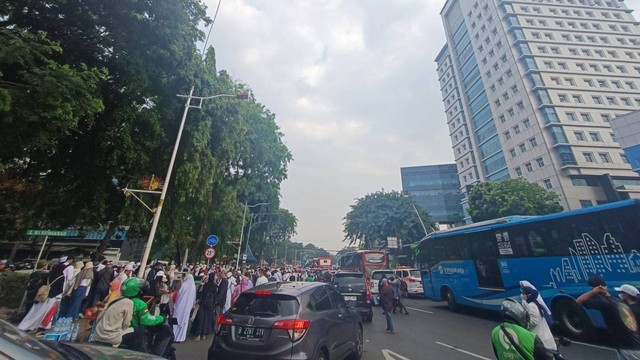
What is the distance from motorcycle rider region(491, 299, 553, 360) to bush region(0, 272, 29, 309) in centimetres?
1793

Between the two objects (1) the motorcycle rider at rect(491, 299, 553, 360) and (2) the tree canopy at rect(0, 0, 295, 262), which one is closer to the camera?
(1) the motorcycle rider at rect(491, 299, 553, 360)

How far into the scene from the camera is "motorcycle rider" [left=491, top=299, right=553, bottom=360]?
114 inches

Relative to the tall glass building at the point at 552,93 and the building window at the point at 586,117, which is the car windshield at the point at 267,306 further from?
the building window at the point at 586,117

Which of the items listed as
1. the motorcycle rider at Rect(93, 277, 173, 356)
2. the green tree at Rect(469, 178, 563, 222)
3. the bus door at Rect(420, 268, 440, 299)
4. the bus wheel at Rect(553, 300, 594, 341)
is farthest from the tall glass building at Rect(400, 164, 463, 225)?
the motorcycle rider at Rect(93, 277, 173, 356)

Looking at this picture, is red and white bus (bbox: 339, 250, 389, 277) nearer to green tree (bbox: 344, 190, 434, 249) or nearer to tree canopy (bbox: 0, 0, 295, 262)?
tree canopy (bbox: 0, 0, 295, 262)

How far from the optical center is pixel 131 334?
3930mm

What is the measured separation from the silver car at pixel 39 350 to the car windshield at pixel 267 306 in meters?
2.12

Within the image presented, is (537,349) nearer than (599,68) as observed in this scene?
Yes

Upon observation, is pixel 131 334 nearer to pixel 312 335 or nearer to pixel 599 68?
pixel 312 335

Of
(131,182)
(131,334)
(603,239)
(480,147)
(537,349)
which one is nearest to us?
(537,349)

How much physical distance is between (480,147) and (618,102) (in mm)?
19975

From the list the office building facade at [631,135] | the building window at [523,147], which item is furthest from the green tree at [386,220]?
the office building facade at [631,135]

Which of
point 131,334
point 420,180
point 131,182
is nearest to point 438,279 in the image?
point 131,334

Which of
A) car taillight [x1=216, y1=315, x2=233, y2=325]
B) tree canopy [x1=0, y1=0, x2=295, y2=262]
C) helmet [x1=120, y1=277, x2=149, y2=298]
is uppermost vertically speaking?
tree canopy [x1=0, y1=0, x2=295, y2=262]
